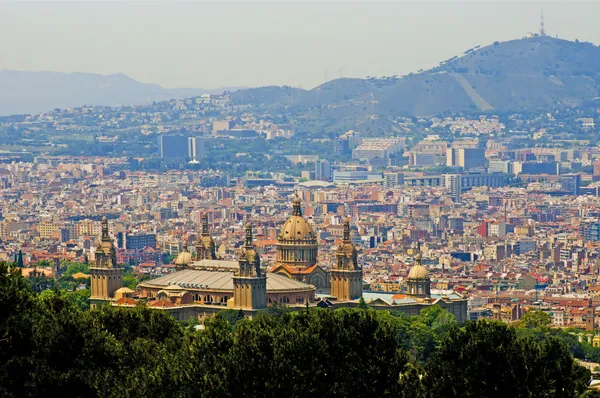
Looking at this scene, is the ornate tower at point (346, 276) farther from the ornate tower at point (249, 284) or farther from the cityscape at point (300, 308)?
the ornate tower at point (249, 284)

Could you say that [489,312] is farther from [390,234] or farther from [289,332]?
[390,234]

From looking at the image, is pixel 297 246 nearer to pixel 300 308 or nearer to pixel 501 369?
pixel 300 308

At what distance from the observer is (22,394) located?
35.8m

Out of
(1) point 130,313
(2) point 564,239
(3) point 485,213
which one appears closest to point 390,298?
(1) point 130,313

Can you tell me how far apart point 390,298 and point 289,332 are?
4197 cm

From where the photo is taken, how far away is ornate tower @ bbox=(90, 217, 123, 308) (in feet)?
253

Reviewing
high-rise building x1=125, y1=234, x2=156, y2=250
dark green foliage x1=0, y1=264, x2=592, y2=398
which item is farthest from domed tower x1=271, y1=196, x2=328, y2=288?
high-rise building x1=125, y1=234, x2=156, y2=250

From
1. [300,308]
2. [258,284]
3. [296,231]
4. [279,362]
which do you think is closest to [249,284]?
[258,284]

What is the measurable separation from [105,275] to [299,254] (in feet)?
26.4

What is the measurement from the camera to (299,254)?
7806cm

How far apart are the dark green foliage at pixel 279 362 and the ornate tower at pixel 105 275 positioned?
38.9m

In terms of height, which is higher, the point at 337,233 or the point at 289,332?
the point at 289,332

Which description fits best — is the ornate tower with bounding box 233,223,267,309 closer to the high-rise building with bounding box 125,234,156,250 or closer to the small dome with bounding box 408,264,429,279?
the small dome with bounding box 408,264,429,279

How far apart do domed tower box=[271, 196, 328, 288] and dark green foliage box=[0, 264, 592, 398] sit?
39.1 metres
